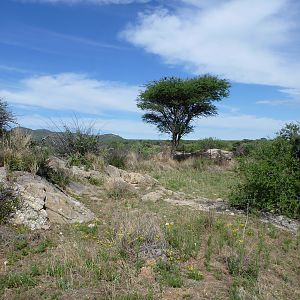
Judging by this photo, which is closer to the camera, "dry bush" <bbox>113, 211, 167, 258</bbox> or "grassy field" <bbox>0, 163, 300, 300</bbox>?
"grassy field" <bbox>0, 163, 300, 300</bbox>

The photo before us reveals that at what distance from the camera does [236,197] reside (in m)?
9.48

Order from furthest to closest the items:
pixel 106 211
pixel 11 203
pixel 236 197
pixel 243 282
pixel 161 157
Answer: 1. pixel 161 157
2. pixel 236 197
3. pixel 106 211
4. pixel 11 203
5. pixel 243 282

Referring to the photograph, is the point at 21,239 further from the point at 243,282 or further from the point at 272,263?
the point at 272,263

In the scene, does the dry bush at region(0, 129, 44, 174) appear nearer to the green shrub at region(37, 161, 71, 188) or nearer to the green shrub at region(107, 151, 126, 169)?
the green shrub at region(37, 161, 71, 188)

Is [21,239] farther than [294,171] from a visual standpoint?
No

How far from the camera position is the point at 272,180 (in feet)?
28.9

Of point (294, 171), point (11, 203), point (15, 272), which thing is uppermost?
point (294, 171)

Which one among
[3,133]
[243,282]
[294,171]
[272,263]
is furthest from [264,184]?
[3,133]

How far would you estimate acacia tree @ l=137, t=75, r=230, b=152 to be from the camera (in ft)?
80.9

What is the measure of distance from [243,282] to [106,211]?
4.36 meters

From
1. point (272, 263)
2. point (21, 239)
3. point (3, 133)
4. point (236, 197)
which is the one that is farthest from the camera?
point (3, 133)

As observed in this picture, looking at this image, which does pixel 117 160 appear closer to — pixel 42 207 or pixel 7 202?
pixel 42 207

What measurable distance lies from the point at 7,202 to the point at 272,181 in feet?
18.3

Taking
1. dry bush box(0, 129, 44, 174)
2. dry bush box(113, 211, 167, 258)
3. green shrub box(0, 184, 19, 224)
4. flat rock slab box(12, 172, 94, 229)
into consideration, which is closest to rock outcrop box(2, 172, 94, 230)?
flat rock slab box(12, 172, 94, 229)
